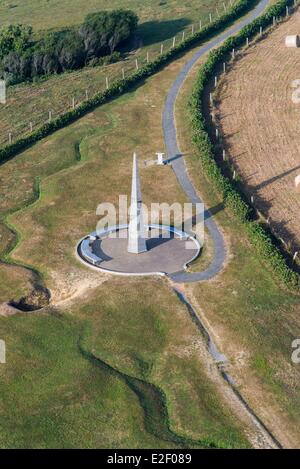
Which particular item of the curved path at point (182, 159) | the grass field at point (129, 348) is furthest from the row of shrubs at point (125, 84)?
the grass field at point (129, 348)

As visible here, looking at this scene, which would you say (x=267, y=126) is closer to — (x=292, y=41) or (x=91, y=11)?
(x=292, y=41)

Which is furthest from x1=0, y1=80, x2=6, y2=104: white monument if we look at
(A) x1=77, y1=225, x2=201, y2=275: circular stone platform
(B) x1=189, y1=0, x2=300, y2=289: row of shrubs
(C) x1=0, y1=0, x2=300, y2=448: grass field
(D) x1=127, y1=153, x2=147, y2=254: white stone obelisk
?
(D) x1=127, y1=153, x2=147, y2=254: white stone obelisk

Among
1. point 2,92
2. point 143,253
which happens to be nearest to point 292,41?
point 2,92

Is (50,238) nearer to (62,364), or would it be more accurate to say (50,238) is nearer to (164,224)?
(164,224)

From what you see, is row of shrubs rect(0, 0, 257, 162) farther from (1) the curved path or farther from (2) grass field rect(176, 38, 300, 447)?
(2) grass field rect(176, 38, 300, 447)

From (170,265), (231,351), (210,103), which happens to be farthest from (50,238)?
(210,103)

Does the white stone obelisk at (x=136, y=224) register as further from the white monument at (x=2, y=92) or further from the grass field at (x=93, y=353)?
the white monument at (x=2, y=92)

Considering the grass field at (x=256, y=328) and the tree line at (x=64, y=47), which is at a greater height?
the tree line at (x=64, y=47)
